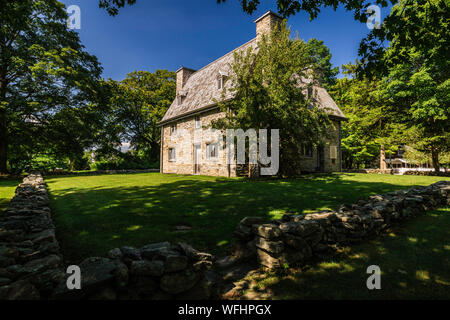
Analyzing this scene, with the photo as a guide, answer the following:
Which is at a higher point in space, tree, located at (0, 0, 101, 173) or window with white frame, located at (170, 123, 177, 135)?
tree, located at (0, 0, 101, 173)

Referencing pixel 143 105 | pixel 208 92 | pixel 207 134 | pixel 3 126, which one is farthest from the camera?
pixel 143 105

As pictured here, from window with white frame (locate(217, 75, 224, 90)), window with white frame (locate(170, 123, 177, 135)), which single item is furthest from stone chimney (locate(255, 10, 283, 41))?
window with white frame (locate(170, 123, 177, 135))

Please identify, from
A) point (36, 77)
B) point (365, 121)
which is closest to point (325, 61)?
point (365, 121)

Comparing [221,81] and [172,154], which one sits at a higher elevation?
[221,81]

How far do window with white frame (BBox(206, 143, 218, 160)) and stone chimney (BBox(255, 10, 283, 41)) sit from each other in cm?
921

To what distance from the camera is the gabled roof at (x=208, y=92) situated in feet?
59.2

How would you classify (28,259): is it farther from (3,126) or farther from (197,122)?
(3,126)

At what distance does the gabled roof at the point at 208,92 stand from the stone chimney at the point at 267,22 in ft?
3.88

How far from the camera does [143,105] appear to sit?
3281 cm

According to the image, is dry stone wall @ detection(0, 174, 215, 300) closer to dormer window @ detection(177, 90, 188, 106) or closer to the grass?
the grass

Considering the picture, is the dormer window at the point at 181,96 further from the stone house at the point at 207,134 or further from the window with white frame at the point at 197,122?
the window with white frame at the point at 197,122

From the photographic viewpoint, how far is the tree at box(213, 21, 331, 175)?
1230cm

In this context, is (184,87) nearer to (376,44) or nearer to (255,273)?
(376,44)

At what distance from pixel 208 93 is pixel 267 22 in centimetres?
715
